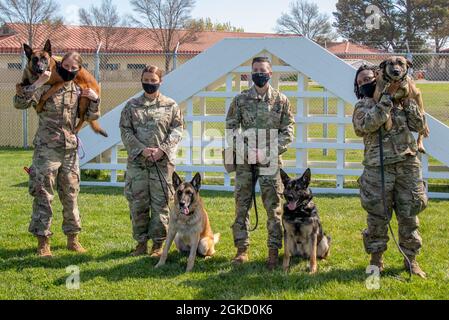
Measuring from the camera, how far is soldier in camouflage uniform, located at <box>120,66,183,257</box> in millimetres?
6027

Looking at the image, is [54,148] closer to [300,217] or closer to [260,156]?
[260,156]

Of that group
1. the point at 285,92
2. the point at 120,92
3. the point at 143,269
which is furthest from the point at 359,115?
the point at 120,92

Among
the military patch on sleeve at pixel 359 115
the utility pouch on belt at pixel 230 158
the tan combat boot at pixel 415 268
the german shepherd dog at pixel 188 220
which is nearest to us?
the military patch on sleeve at pixel 359 115

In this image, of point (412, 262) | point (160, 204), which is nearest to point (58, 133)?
point (160, 204)

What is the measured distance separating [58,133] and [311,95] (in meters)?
4.96

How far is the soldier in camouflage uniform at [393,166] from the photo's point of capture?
16.7 feet

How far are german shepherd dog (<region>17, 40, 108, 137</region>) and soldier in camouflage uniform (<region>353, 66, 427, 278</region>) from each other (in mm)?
2865

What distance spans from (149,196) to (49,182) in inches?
41.2

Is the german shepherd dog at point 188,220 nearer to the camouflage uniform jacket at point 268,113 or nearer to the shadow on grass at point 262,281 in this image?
the shadow on grass at point 262,281

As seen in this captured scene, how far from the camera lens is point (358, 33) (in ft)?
93.2

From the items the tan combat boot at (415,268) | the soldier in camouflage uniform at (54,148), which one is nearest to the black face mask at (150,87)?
the soldier in camouflage uniform at (54,148)

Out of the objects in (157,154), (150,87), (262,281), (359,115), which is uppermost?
(150,87)

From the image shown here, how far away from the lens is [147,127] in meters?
6.04

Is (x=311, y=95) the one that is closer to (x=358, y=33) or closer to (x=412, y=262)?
(x=412, y=262)
